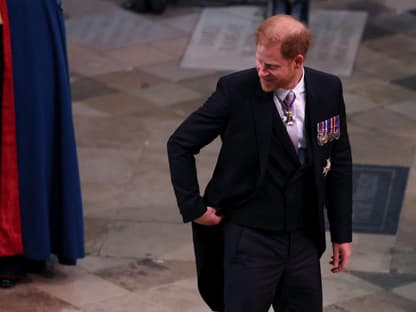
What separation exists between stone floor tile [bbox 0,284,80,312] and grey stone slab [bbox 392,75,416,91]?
5.15m

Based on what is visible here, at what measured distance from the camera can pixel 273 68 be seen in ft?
15.7

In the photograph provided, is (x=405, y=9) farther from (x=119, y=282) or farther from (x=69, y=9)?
(x=119, y=282)

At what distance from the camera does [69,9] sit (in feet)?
44.7

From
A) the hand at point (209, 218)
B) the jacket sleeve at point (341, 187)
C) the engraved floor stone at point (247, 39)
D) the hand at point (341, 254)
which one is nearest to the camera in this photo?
the hand at point (209, 218)

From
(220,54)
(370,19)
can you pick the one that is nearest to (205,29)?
(220,54)

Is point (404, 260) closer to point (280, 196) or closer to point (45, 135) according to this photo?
point (45, 135)

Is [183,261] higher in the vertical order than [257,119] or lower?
lower

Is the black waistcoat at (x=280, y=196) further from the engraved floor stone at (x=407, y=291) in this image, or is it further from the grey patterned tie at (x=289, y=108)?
the engraved floor stone at (x=407, y=291)

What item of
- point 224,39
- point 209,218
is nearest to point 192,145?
point 209,218

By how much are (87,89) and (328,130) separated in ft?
20.6

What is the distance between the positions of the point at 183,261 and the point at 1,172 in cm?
134

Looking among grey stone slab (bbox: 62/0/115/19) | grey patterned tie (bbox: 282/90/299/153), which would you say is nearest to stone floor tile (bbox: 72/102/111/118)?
grey stone slab (bbox: 62/0/115/19)

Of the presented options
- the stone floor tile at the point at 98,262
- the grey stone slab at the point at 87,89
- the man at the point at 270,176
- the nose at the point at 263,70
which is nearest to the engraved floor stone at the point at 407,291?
the stone floor tile at the point at 98,262

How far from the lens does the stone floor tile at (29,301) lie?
22.3ft
